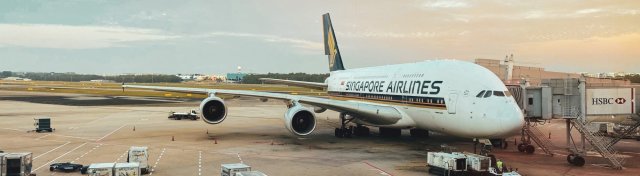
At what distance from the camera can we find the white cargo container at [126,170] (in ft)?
49.3

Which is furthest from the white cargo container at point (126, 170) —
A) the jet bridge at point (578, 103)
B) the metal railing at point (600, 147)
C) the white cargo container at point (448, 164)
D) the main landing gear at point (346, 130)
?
the metal railing at point (600, 147)

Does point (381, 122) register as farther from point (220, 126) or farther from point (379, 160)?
point (220, 126)

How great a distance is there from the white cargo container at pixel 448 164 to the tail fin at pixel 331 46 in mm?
22517

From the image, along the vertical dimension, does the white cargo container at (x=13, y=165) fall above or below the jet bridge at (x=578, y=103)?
below

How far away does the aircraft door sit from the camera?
20.6 metres

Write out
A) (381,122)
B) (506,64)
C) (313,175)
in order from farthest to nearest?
(506,64) < (381,122) < (313,175)

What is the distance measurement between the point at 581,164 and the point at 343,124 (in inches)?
506

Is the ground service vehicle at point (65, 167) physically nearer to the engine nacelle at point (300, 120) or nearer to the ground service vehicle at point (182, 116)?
the engine nacelle at point (300, 120)

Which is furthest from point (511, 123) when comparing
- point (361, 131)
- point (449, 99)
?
point (361, 131)

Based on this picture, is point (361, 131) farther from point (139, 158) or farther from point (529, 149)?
point (139, 158)

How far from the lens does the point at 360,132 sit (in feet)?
98.9

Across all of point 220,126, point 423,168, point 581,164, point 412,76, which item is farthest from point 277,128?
point 581,164

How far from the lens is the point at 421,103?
22.8m

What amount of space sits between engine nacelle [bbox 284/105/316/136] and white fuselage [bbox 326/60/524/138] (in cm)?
358
